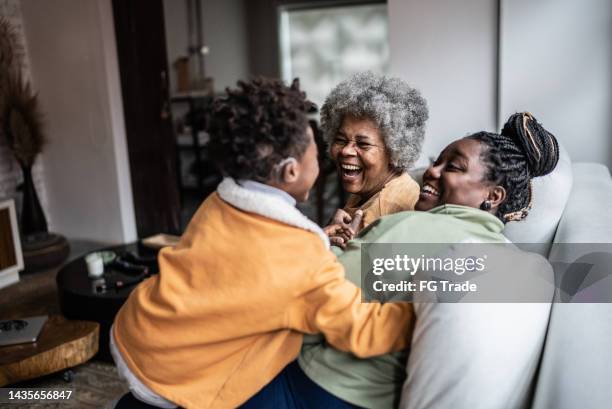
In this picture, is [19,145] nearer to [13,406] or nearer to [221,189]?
[13,406]

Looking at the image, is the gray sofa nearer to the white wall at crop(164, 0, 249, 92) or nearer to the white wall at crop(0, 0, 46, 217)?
the white wall at crop(0, 0, 46, 217)

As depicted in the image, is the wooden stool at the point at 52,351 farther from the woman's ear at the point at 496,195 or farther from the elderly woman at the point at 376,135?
the woman's ear at the point at 496,195

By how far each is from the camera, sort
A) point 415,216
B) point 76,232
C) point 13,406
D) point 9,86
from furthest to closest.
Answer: point 76,232
point 9,86
point 13,406
point 415,216

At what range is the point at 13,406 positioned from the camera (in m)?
2.39

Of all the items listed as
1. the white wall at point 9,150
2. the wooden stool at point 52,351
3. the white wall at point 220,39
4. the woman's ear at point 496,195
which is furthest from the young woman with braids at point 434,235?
the white wall at point 220,39

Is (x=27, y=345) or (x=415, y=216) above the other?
(x=415, y=216)

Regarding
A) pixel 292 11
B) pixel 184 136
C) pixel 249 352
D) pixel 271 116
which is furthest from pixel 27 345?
pixel 292 11

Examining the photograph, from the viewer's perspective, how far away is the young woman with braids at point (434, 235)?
110cm

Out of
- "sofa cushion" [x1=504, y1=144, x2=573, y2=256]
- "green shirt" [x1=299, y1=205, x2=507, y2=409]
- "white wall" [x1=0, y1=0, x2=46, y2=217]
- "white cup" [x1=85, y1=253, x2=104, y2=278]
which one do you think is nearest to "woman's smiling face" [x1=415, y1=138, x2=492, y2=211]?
"green shirt" [x1=299, y1=205, x2=507, y2=409]

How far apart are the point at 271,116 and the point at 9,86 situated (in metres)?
4.01

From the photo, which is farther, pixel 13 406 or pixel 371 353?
pixel 13 406

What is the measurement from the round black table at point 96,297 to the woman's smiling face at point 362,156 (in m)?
1.38

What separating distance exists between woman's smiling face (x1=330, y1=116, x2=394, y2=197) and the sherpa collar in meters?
0.72

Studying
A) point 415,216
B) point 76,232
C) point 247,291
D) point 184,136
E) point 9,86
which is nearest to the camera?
point 247,291
